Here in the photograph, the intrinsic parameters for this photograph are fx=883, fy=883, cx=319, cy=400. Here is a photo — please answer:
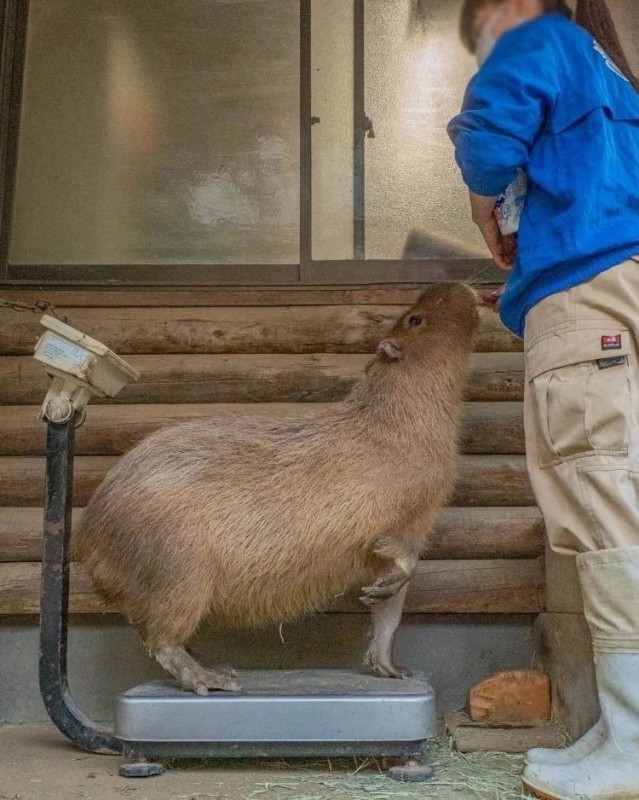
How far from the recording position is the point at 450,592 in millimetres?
3787

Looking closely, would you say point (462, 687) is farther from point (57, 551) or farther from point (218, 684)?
point (57, 551)

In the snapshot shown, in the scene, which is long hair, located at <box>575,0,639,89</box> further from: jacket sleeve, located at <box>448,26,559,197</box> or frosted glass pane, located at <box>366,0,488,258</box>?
frosted glass pane, located at <box>366,0,488,258</box>

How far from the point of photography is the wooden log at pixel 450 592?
12.3 feet

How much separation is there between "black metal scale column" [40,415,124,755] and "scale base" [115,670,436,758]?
0.24m

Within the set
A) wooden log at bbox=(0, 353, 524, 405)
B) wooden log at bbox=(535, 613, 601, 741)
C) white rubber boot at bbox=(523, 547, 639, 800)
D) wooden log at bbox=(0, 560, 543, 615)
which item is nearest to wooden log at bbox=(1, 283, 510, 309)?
wooden log at bbox=(0, 353, 524, 405)

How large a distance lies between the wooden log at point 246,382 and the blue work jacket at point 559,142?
5.23ft

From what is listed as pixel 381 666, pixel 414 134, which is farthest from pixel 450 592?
pixel 414 134

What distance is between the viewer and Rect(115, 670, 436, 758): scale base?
2.84m

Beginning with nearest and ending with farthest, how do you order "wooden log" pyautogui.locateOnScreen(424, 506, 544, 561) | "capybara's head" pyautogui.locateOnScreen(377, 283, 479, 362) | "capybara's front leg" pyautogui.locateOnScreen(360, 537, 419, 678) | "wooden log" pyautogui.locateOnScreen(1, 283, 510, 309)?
"capybara's front leg" pyautogui.locateOnScreen(360, 537, 419, 678), "capybara's head" pyautogui.locateOnScreen(377, 283, 479, 362), "wooden log" pyautogui.locateOnScreen(424, 506, 544, 561), "wooden log" pyautogui.locateOnScreen(1, 283, 510, 309)

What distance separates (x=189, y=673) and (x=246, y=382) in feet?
5.24

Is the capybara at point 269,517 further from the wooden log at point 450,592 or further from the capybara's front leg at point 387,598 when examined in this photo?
the wooden log at point 450,592

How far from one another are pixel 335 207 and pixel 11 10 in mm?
2233

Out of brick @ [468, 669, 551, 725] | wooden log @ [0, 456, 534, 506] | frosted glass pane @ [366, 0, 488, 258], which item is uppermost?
frosted glass pane @ [366, 0, 488, 258]

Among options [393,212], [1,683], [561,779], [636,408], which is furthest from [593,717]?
[393,212]
